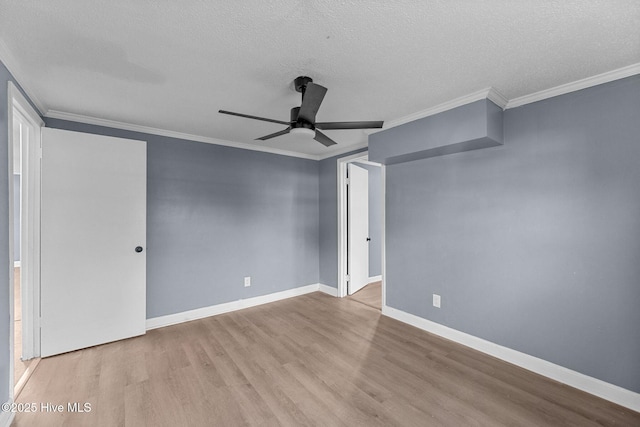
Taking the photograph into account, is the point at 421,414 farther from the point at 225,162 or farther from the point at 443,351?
the point at 225,162

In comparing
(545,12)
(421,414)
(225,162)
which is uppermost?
(545,12)

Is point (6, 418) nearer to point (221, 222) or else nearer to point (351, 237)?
point (221, 222)

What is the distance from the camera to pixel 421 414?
5.88 ft

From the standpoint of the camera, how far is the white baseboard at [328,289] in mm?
4316

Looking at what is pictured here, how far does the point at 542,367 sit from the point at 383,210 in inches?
80.4

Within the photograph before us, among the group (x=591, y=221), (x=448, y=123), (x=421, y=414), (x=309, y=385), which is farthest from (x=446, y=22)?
(x=309, y=385)

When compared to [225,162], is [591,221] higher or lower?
lower

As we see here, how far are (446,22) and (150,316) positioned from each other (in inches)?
148

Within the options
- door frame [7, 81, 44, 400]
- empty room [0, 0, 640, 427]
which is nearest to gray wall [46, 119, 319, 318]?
empty room [0, 0, 640, 427]

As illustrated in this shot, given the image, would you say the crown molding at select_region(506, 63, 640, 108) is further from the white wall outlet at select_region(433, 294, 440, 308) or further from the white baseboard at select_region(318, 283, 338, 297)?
the white baseboard at select_region(318, 283, 338, 297)

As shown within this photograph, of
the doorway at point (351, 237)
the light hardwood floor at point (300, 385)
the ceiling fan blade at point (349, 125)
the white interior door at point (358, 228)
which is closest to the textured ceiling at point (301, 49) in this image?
the ceiling fan blade at point (349, 125)

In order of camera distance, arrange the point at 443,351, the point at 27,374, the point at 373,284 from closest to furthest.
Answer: the point at 27,374 → the point at 443,351 → the point at 373,284

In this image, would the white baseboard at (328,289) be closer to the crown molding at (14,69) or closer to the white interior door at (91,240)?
the white interior door at (91,240)

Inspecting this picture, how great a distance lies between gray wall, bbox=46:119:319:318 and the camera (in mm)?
3203
